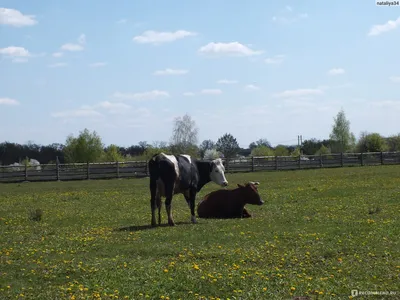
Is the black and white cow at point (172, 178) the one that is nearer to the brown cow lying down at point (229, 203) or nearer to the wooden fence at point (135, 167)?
the brown cow lying down at point (229, 203)

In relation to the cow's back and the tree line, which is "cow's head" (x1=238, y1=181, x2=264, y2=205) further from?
the tree line

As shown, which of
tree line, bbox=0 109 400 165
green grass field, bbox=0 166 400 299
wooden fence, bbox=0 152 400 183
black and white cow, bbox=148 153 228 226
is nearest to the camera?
green grass field, bbox=0 166 400 299

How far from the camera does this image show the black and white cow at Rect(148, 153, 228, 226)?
15797 millimetres

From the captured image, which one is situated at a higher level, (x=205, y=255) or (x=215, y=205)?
(x=215, y=205)

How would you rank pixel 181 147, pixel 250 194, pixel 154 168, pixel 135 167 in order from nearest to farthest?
1. pixel 154 168
2. pixel 250 194
3. pixel 135 167
4. pixel 181 147

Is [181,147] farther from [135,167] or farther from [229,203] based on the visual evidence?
[229,203]

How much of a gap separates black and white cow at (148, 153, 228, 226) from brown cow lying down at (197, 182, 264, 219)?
74 cm

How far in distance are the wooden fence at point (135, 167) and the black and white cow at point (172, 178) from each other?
3064 centimetres

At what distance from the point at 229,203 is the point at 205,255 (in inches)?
274

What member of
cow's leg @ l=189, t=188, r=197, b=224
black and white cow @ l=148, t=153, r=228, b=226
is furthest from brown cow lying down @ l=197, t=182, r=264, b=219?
cow's leg @ l=189, t=188, r=197, b=224

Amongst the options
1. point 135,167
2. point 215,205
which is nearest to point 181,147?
point 135,167

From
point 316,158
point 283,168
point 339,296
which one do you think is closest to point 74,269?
point 339,296

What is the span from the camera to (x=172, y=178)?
15828mm

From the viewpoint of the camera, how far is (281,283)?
8.27 meters
